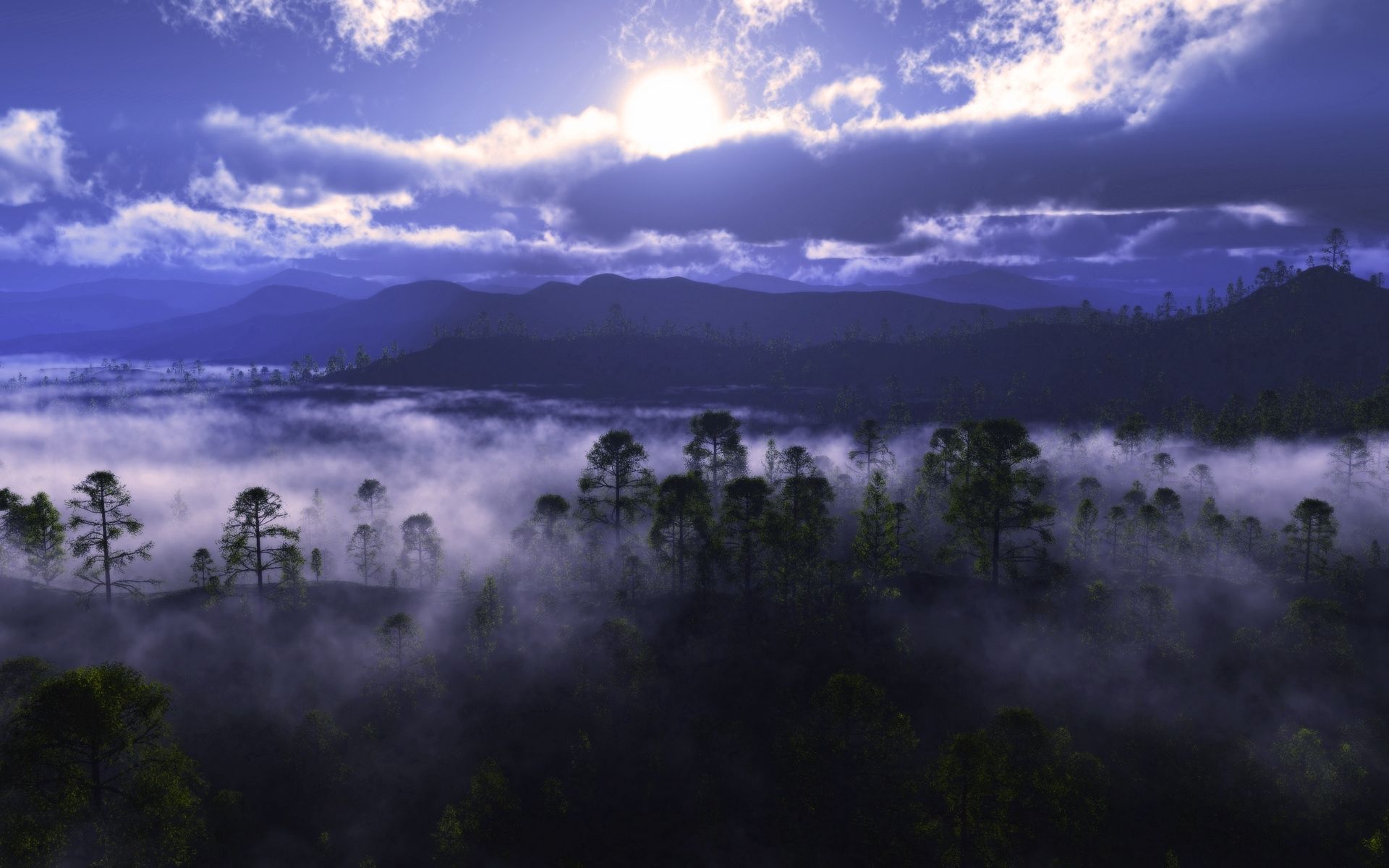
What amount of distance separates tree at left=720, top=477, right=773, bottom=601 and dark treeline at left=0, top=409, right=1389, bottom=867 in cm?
44

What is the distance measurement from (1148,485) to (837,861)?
142 m

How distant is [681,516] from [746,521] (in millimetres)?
7782

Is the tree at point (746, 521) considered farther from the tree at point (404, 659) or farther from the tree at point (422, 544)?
the tree at point (422, 544)

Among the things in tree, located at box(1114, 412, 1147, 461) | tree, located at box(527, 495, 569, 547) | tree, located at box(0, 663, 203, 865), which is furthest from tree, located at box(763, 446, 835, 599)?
tree, located at box(1114, 412, 1147, 461)

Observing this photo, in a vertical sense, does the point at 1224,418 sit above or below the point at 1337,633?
above

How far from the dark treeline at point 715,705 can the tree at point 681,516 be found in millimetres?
353

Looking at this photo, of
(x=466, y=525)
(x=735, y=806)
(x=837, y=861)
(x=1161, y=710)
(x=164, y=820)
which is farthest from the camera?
(x=466, y=525)

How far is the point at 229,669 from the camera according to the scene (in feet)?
206

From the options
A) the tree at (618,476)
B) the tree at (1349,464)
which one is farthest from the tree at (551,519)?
the tree at (1349,464)

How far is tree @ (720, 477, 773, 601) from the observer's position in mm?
66000

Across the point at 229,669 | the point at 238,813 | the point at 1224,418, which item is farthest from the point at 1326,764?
the point at 1224,418

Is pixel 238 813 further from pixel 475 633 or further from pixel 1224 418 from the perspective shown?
pixel 1224 418

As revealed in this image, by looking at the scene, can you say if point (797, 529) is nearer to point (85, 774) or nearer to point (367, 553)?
point (85, 774)

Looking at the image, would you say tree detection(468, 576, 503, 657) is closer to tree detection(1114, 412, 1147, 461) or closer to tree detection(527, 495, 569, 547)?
tree detection(527, 495, 569, 547)
